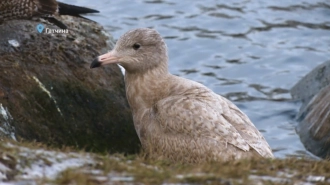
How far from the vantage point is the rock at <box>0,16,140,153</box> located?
8836 millimetres

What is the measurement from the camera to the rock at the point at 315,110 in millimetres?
11500

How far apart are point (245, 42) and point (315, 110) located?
3.72 m

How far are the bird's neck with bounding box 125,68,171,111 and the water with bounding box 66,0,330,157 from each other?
443 centimetres

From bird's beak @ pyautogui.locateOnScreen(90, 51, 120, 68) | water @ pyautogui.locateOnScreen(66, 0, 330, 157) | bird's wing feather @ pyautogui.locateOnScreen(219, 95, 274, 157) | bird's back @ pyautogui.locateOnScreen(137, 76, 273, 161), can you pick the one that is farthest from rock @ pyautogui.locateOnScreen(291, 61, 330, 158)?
bird's beak @ pyautogui.locateOnScreen(90, 51, 120, 68)

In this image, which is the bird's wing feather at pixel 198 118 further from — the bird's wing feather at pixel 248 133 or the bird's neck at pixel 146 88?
the bird's neck at pixel 146 88

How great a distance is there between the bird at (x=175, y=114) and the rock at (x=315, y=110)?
2.94 meters

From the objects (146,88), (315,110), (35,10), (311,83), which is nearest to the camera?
(146,88)

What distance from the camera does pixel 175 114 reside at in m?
8.11

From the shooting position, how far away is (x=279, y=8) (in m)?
16.9

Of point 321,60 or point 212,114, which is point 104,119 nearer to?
point 212,114

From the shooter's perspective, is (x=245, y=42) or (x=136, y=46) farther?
(x=245, y=42)

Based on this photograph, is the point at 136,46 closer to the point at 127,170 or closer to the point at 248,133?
the point at 248,133

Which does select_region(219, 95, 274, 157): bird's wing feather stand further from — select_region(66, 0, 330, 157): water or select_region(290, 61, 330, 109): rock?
select_region(290, 61, 330, 109): rock

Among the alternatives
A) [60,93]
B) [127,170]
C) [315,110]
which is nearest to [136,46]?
[60,93]
